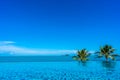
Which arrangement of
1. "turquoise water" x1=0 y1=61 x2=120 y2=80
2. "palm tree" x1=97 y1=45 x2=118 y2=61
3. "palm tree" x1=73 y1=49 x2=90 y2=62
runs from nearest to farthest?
"turquoise water" x1=0 y1=61 x2=120 y2=80
"palm tree" x1=97 y1=45 x2=118 y2=61
"palm tree" x1=73 y1=49 x2=90 y2=62

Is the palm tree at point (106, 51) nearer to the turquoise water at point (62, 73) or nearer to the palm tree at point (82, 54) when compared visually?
the palm tree at point (82, 54)

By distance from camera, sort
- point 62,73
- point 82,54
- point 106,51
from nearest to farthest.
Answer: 1. point 62,73
2. point 106,51
3. point 82,54

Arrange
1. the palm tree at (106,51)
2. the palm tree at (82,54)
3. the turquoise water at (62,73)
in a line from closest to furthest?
the turquoise water at (62,73) → the palm tree at (106,51) → the palm tree at (82,54)

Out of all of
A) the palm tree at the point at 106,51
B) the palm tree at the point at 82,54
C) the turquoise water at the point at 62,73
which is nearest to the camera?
the turquoise water at the point at 62,73

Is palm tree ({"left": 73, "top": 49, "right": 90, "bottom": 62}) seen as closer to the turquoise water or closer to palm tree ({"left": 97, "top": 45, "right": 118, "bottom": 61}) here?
palm tree ({"left": 97, "top": 45, "right": 118, "bottom": 61})

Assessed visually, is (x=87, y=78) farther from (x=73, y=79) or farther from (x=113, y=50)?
(x=113, y=50)

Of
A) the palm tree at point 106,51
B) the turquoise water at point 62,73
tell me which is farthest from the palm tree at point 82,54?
the turquoise water at point 62,73

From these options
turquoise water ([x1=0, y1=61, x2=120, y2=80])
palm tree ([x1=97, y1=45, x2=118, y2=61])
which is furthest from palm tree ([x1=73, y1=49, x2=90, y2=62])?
turquoise water ([x1=0, y1=61, x2=120, y2=80])

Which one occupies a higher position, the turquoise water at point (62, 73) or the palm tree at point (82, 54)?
the palm tree at point (82, 54)

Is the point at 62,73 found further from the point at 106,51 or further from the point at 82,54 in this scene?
the point at 106,51

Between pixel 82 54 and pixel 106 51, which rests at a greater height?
pixel 106 51

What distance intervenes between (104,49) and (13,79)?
109ft

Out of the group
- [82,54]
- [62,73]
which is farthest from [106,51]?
[62,73]

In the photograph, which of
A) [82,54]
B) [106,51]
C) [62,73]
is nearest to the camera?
[62,73]
